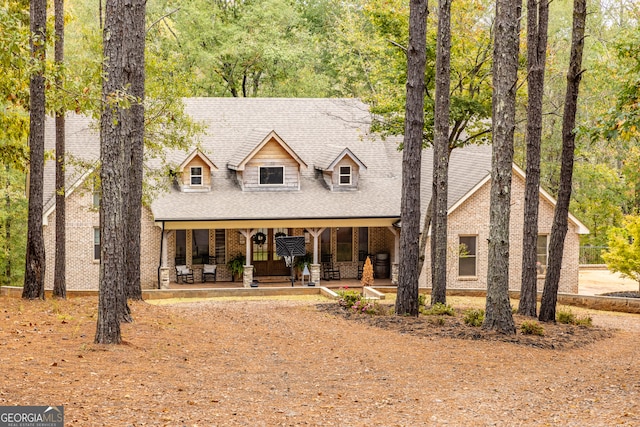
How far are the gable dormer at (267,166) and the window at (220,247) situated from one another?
2.11m

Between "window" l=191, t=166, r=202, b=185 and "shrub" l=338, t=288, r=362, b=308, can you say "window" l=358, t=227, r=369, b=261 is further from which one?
"shrub" l=338, t=288, r=362, b=308

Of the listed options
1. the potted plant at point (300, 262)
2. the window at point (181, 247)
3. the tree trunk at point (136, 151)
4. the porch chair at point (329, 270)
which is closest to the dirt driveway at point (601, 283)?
the porch chair at point (329, 270)

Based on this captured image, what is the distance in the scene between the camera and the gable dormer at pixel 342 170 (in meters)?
34.1

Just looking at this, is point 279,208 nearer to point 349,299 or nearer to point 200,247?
point 200,247

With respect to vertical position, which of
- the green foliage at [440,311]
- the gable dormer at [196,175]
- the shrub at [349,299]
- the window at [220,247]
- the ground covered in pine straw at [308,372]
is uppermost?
the gable dormer at [196,175]

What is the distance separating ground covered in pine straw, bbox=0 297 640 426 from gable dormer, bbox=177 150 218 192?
14.9 meters

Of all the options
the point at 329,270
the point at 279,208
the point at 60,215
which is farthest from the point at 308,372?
the point at 329,270

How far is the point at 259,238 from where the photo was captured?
34.1 metres

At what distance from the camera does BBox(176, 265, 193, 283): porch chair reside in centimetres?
3234

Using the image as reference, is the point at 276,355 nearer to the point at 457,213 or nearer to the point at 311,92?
the point at 457,213

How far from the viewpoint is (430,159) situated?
36281 millimetres

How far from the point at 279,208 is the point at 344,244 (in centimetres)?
362

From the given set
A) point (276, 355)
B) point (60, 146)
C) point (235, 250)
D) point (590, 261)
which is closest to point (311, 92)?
point (235, 250)

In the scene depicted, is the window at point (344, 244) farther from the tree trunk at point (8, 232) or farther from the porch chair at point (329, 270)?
the tree trunk at point (8, 232)
